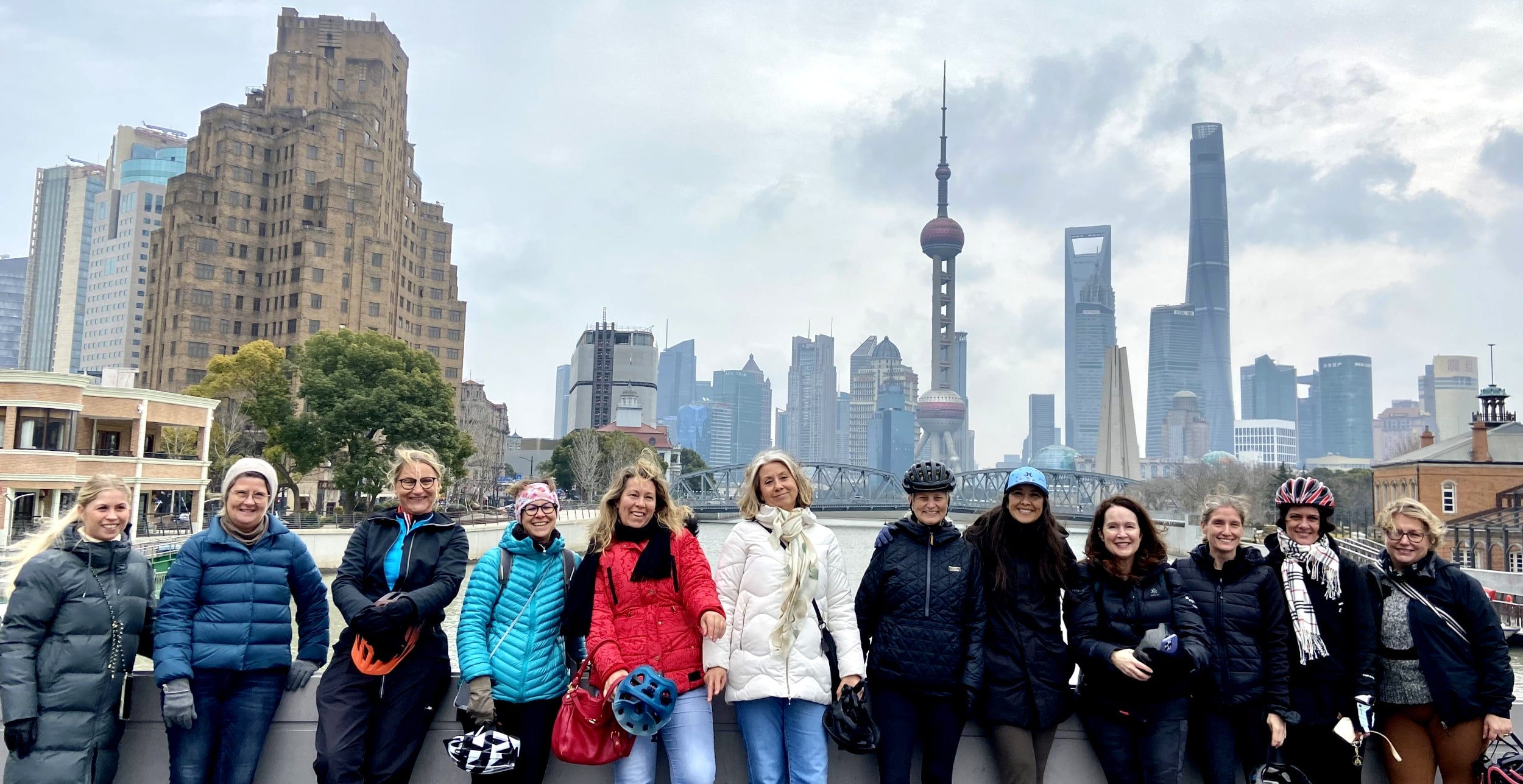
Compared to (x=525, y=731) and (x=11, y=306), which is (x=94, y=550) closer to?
(x=525, y=731)

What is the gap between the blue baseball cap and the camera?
4.23 metres

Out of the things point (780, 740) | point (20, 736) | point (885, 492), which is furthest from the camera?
point (885, 492)

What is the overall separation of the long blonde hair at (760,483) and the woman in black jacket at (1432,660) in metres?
2.55

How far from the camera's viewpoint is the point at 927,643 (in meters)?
3.98

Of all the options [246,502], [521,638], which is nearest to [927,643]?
[521,638]

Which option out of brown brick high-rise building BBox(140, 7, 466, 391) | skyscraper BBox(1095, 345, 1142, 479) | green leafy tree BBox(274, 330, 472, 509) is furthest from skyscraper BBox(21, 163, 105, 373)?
skyscraper BBox(1095, 345, 1142, 479)

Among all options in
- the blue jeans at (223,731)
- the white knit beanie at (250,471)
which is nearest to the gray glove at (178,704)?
the blue jeans at (223,731)

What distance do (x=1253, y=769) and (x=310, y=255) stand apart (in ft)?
228

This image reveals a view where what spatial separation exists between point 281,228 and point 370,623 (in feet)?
234

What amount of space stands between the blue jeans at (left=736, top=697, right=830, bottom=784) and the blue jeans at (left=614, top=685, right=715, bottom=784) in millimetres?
159

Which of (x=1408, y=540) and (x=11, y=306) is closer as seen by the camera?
(x=1408, y=540)

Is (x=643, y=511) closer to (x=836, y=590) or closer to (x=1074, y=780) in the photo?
(x=836, y=590)

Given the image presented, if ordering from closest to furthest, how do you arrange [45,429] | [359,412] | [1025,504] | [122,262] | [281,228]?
[1025,504]
[45,429]
[359,412]
[281,228]
[122,262]

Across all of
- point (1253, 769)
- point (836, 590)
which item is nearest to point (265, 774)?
point (836, 590)
